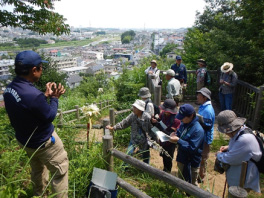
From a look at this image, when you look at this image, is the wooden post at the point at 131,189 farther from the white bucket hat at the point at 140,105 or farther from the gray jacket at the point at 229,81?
the gray jacket at the point at 229,81

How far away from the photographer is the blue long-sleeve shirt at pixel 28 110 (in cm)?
186

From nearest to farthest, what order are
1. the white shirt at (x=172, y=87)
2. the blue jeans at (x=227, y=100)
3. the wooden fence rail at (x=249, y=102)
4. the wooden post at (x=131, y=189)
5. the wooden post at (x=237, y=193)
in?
the wooden post at (x=237, y=193), the wooden post at (x=131, y=189), the wooden fence rail at (x=249, y=102), the white shirt at (x=172, y=87), the blue jeans at (x=227, y=100)

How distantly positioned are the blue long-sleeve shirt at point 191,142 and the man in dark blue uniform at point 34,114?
5.06 feet

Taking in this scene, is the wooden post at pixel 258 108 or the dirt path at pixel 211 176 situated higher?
the wooden post at pixel 258 108

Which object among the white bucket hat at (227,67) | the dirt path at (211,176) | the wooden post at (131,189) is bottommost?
the dirt path at (211,176)

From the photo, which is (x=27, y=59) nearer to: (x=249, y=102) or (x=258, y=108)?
(x=258, y=108)

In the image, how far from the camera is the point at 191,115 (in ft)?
8.88

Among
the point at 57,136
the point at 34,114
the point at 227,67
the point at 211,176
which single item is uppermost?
the point at 227,67

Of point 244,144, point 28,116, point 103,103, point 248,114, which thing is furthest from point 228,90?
point 103,103

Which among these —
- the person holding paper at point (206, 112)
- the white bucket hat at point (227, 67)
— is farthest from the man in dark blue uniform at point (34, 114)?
the white bucket hat at point (227, 67)

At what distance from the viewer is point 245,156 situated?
219 centimetres

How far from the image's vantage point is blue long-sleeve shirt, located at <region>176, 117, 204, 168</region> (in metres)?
2.69

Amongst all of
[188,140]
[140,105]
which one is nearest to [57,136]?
[140,105]

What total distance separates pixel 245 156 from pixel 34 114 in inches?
87.0
